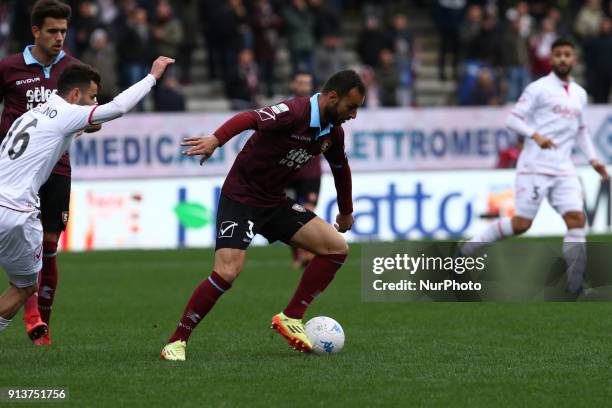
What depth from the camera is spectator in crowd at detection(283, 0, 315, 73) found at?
80.2 ft

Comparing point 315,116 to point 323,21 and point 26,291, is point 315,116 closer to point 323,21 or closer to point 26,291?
point 26,291

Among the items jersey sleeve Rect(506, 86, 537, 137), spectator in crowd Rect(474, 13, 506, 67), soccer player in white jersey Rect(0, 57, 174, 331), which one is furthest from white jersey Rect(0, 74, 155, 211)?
spectator in crowd Rect(474, 13, 506, 67)

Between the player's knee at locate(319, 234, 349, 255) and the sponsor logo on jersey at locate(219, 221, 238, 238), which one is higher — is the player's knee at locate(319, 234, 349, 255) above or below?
below

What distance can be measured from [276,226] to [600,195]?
37.7 ft

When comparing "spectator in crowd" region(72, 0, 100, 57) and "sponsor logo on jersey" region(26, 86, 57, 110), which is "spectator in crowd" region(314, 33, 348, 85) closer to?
"spectator in crowd" region(72, 0, 100, 57)

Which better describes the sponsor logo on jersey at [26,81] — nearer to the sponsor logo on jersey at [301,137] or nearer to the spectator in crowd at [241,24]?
the sponsor logo on jersey at [301,137]

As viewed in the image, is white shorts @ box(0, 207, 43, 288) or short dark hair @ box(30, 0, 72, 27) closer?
white shorts @ box(0, 207, 43, 288)

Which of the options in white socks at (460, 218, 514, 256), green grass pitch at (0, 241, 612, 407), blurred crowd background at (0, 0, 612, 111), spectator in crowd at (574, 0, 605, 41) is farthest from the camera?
spectator in crowd at (574, 0, 605, 41)

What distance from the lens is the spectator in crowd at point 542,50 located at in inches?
984

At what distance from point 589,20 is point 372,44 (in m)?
4.86

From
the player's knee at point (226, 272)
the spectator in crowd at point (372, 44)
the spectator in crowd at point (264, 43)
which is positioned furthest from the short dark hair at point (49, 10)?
the spectator in crowd at point (372, 44)

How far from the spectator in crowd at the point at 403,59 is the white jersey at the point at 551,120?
40.2 feet

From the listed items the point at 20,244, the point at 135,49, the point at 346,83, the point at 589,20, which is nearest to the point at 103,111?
the point at 20,244

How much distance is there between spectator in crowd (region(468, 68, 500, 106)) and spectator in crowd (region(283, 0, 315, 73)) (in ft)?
10.1
